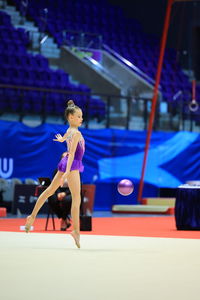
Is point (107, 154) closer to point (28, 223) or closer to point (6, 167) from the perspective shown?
point (6, 167)

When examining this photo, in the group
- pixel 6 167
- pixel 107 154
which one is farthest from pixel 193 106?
pixel 6 167

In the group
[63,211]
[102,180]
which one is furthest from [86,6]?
[63,211]

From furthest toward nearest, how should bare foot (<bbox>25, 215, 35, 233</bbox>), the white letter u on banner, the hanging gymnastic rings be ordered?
the hanging gymnastic rings < the white letter u on banner < bare foot (<bbox>25, 215, 35, 233</bbox>)

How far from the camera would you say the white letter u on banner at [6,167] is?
1723 cm

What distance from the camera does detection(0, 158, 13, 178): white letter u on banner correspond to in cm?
1723

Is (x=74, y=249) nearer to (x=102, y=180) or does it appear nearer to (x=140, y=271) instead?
(x=140, y=271)

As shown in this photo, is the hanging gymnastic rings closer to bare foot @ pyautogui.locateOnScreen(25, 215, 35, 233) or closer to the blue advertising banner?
the blue advertising banner

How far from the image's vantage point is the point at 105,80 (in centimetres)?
2220

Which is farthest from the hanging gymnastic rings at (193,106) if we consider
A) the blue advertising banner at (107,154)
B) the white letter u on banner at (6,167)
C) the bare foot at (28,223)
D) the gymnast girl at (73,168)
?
the bare foot at (28,223)

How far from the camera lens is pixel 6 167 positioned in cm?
1736

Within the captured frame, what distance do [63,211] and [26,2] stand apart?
14013mm

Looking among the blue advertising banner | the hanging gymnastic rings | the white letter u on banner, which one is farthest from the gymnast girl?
the hanging gymnastic rings

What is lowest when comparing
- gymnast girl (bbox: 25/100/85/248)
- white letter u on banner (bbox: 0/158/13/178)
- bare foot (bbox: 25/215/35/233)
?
white letter u on banner (bbox: 0/158/13/178)

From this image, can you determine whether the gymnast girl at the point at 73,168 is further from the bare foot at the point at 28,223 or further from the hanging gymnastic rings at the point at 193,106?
the hanging gymnastic rings at the point at 193,106
